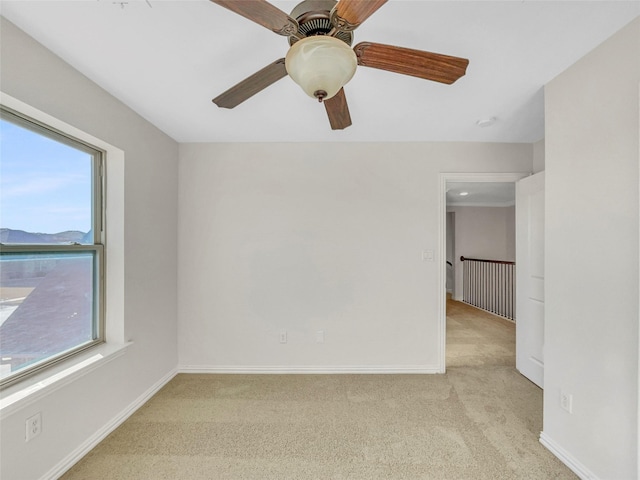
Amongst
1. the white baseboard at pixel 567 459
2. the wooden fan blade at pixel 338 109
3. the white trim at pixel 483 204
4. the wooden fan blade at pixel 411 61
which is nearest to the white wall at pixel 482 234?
the white trim at pixel 483 204

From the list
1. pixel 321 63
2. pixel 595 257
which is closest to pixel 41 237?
pixel 321 63

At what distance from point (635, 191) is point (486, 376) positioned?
2.06 m

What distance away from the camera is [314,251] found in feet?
9.30

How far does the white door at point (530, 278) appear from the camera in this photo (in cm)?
252

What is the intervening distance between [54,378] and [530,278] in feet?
12.0

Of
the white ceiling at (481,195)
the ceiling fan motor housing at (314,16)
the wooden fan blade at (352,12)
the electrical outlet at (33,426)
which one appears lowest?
the electrical outlet at (33,426)

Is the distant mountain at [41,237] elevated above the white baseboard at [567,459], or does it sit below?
above

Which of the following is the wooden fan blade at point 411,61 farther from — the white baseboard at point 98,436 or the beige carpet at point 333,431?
the white baseboard at point 98,436

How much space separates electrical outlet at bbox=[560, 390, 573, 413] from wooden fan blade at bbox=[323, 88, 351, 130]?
2.07m

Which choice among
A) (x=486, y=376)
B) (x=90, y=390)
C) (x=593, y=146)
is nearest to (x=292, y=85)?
(x=593, y=146)

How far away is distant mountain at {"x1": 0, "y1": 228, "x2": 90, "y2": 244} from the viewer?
57.7 inches

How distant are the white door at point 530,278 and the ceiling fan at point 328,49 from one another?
1.99 metres

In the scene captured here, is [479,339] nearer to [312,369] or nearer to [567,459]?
[567,459]

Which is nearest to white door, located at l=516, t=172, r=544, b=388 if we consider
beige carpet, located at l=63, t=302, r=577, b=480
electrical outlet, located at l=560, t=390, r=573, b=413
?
beige carpet, located at l=63, t=302, r=577, b=480
